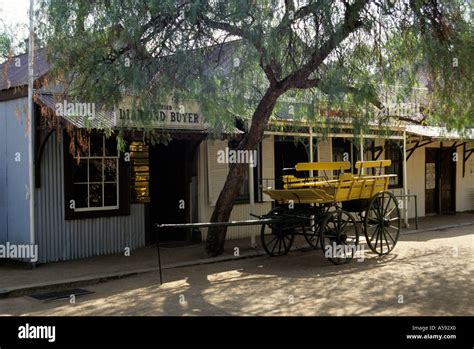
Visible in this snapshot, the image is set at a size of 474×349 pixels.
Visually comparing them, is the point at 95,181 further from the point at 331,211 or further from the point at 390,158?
the point at 390,158

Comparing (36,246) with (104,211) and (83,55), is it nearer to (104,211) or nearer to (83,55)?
(104,211)

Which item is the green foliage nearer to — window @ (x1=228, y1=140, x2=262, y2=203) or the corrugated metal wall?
the corrugated metal wall

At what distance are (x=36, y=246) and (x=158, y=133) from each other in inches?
121

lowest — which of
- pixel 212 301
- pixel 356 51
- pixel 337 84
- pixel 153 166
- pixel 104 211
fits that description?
pixel 212 301

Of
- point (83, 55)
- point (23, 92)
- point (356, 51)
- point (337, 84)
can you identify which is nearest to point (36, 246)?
point (23, 92)

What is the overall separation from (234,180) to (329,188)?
1.86m

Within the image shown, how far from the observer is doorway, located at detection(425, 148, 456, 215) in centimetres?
2045

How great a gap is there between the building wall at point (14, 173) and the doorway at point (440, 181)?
13913 mm

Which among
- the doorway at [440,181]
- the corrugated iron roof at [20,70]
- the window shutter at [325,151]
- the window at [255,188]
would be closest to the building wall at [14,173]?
the corrugated iron roof at [20,70]

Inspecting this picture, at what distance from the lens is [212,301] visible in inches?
319

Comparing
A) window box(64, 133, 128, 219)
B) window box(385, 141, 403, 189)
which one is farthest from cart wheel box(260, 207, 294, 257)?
window box(385, 141, 403, 189)

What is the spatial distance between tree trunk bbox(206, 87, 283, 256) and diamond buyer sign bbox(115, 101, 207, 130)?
1136mm
